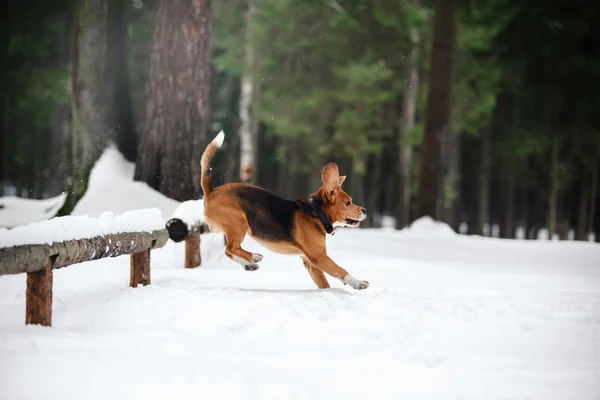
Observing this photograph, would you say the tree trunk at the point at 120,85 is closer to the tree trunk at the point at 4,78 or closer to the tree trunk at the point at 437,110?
the tree trunk at the point at 437,110

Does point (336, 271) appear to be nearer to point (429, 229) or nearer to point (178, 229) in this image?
point (178, 229)

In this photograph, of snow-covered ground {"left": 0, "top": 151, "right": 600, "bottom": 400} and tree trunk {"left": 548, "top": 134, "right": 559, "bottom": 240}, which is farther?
tree trunk {"left": 548, "top": 134, "right": 559, "bottom": 240}

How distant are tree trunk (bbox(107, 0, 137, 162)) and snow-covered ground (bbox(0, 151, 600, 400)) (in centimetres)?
377

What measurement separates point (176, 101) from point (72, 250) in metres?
5.53

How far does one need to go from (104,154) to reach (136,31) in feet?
52.9

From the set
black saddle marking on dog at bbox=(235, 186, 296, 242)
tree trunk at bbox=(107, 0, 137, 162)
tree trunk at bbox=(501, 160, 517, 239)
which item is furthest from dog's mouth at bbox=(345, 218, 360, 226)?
tree trunk at bbox=(501, 160, 517, 239)

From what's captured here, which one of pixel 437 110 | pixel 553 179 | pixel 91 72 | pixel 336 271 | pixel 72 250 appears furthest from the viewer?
pixel 553 179

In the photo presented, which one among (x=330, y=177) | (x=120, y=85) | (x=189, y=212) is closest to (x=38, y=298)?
(x=330, y=177)

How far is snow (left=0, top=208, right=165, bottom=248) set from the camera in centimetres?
450

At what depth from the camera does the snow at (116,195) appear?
973cm

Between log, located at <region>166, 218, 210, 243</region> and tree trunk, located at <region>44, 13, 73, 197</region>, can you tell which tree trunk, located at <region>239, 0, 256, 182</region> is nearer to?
tree trunk, located at <region>44, 13, 73, 197</region>

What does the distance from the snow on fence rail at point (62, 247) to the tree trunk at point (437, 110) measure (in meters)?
8.96

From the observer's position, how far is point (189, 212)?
7.50 meters

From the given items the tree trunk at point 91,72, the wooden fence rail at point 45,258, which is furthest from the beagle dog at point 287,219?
the tree trunk at point 91,72
